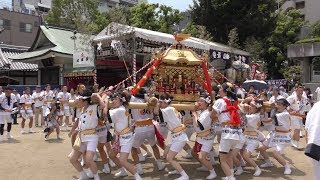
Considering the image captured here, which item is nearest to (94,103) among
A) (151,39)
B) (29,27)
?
(151,39)

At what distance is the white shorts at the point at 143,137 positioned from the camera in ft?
27.5

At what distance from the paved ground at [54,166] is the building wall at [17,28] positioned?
3423 cm

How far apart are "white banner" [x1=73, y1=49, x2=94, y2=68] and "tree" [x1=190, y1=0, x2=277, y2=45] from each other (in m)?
9.81

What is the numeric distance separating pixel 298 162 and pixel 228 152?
289 cm

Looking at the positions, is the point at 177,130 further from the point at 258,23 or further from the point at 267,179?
the point at 258,23

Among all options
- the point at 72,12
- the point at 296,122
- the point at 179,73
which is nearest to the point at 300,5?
the point at 72,12

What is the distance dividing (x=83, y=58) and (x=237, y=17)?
12.0 m

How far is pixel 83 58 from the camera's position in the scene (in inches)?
944

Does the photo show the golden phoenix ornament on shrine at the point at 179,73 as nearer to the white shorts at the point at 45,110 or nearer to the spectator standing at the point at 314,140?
the spectator standing at the point at 314,140

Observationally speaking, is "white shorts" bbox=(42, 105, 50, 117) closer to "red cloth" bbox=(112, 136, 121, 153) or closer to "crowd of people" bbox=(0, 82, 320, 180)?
"crowd of people" bbox=(0, 82, 320, 180)

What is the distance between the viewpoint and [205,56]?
9.63 m

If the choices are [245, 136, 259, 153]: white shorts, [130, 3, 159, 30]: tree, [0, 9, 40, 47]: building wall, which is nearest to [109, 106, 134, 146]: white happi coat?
[245, 136, 259, 153]: white shorts

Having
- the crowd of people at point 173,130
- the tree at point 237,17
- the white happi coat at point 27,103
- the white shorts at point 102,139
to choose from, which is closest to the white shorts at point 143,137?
the crowd of people at point 173,130

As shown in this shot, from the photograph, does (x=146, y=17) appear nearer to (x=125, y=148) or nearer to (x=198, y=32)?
(x=198, y=32)
